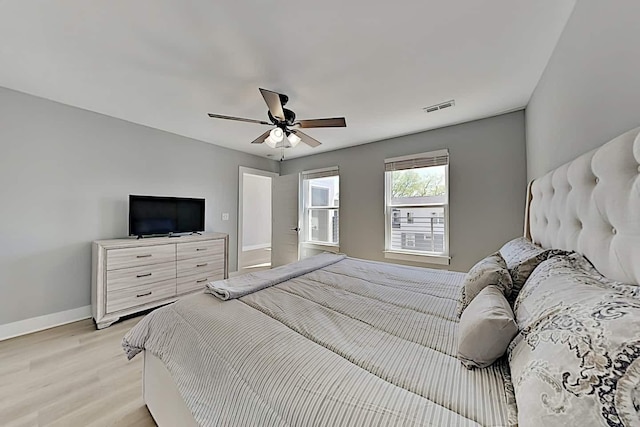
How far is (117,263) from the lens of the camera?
8.97 ft

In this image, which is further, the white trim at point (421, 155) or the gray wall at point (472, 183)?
the white trim at point (421, 155)

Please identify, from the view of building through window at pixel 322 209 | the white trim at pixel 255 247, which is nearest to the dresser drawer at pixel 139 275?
the view of building through window at pixel 322 209

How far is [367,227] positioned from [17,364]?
397cm

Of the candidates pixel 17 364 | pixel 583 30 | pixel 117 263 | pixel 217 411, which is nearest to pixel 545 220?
pixel 583 30

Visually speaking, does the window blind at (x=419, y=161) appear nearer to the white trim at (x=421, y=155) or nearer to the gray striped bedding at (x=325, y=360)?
the white trim at (x=421, y=155)

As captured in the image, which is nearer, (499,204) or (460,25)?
(460,25)

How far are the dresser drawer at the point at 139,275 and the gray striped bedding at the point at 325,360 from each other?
1.69m

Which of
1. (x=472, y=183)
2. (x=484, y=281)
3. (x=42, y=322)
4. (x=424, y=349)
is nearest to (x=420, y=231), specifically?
(x=472, y=183)

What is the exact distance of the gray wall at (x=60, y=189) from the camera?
2455 mm

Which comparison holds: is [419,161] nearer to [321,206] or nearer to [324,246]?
[321,206]

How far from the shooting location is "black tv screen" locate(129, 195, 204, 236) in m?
3.15

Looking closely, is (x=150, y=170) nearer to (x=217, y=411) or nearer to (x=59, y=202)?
(x=59, y=202)

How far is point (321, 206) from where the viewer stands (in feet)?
15.9

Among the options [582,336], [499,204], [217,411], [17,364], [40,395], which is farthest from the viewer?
[499,204]
